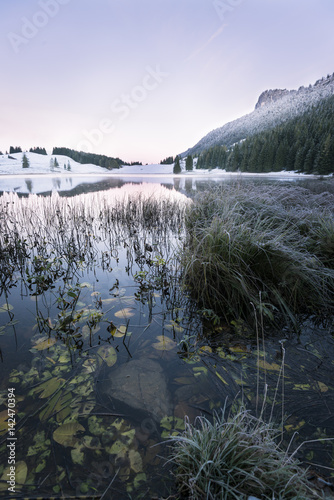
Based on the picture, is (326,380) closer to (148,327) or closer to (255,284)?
(255,284)

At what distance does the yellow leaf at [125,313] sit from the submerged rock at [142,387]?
2.93 feet

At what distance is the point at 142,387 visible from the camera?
2186 mm

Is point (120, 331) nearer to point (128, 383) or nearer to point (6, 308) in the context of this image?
point (128, 383)

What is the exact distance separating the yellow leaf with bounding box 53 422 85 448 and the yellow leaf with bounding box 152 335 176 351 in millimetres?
1119

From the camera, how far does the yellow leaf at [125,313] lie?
3303 mm

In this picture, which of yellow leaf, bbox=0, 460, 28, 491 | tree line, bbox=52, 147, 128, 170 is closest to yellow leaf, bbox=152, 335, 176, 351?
yellow leaf, bbox=0, 460, 28, 491

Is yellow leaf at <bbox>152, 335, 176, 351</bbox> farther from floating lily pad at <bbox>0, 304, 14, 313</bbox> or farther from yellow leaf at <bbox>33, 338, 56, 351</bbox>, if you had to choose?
floating lily pad at <bbox>0, 304, 14, 313</bbox>

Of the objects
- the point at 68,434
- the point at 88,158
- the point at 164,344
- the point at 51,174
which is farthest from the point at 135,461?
the point at 88,158

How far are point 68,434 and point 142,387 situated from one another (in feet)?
2.29

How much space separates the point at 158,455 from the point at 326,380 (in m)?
1.75

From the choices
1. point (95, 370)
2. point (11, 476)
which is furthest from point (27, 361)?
point (11, 476)

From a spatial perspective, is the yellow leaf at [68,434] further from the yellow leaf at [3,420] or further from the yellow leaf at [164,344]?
the yellow leaf at [164,344]

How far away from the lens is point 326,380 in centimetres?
220

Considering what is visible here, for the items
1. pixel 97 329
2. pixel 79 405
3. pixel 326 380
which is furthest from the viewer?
pixel 97 329
